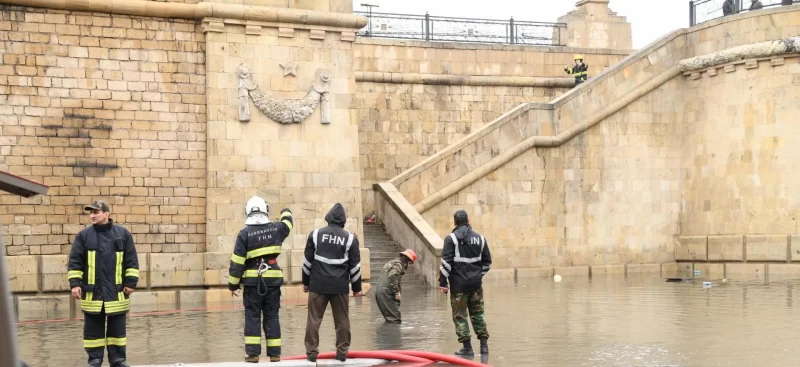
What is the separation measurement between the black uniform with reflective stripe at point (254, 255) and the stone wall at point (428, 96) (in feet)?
53.2

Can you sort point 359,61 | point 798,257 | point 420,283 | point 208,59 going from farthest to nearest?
point 359,61
point 798,257
point 420,283
point 208,59

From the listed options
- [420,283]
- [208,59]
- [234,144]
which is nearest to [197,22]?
[208,59]

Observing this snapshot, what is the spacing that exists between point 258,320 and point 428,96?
18488mm

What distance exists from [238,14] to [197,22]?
71 cm

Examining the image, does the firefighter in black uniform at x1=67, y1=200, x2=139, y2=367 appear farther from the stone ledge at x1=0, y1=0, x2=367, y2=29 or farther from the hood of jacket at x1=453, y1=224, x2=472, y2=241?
the stone ledge at x1=0, y1=0, x2=367, y2=29

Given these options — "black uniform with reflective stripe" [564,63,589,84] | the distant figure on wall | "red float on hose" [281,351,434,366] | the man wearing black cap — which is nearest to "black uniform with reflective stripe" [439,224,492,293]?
the man wearing black cap

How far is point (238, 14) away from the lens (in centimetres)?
1817

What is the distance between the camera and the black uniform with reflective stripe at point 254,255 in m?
9.83

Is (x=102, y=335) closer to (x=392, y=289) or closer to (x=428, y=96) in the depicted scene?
(x=392, y=289)

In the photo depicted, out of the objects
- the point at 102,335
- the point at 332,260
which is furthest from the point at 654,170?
the point at 102,335

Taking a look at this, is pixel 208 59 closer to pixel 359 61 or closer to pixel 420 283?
pixel 420 283

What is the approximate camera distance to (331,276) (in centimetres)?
997

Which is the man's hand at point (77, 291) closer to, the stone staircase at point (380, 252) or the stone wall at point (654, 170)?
the stone staircase at point (380, 252)

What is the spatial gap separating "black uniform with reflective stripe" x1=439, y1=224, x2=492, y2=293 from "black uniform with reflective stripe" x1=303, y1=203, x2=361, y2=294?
1.13m
